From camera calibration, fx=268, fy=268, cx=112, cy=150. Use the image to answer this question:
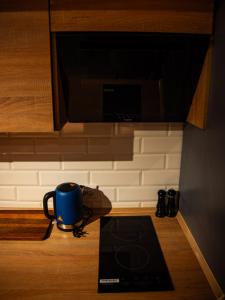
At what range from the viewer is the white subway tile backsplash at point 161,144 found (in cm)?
142

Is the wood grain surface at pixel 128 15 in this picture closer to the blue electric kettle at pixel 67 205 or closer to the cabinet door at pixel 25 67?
the cabinet door at pixel 25 67

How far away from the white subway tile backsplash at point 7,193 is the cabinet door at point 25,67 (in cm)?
55

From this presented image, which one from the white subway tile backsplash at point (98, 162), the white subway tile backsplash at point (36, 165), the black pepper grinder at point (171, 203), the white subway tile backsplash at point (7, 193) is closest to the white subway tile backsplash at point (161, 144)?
the white subway tile backsplash at point (98, 162)

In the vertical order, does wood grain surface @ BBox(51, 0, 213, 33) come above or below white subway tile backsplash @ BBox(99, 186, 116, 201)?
above

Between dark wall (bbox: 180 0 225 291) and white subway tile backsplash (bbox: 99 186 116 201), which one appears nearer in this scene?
dark wall (bbox: 180 0 225 291)

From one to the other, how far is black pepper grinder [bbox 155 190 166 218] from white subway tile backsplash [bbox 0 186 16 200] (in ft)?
2.60

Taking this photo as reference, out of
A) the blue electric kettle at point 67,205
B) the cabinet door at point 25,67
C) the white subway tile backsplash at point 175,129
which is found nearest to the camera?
the cabinet door at point 25,67

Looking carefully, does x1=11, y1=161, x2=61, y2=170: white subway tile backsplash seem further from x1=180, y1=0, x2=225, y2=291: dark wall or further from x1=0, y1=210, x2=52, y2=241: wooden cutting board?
x1=180, y1=0, x2=225, y2=291: dark wall

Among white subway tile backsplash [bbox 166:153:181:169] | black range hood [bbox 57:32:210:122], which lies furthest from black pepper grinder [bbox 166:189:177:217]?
black range hood [bbox 57:32:210:122]

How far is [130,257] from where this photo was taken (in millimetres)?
1165

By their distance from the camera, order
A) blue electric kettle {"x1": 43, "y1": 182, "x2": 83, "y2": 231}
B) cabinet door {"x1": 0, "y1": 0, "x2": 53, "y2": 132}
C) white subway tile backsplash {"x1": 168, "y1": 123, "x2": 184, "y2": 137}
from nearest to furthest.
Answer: cabinet door {"x1": 0, "y1": 0, "x2": 53, "y2": 132}, blue electric kettle {"x1": 43, "y1": 182, "x2": 83, "y2": 231}, white subway tile backsplash {"x1": 168, "y1": 123, "x2": 184, "y2": 137}

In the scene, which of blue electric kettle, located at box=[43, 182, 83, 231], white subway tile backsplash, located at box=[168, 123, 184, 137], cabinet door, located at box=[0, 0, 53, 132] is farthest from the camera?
white subway tile backsplash, located at box=[168, 123, 184, 137]

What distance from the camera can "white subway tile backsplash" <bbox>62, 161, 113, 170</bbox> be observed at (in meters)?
1.44

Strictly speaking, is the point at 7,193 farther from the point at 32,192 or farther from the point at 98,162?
the point at 98,162
